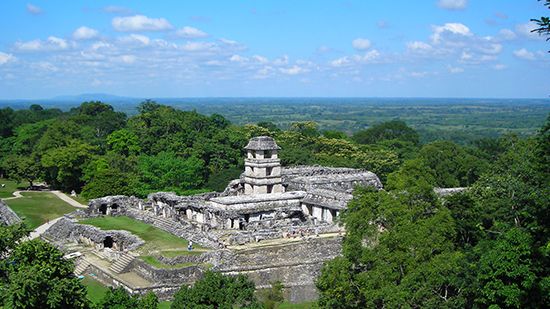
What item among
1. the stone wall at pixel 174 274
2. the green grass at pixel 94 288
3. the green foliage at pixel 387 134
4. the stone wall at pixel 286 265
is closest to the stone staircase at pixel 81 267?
the green grass at pixel 94 288

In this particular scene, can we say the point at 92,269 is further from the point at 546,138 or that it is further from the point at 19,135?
the point at 19,135

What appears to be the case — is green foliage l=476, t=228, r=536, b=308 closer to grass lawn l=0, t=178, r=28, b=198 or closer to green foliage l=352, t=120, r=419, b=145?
grass lawn l=0, t=178, r=28, b=198

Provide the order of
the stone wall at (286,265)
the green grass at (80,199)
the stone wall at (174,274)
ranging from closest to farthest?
the stone wall at (174,274) < the stone wall at (286,265) < the green grass at (80,199)

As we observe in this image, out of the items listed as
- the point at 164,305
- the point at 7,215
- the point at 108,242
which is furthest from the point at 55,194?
the point at 164,305

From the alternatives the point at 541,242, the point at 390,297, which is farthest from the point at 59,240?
the point at 541,242

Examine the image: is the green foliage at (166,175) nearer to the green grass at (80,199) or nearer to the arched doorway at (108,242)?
the green grass at (80,199)

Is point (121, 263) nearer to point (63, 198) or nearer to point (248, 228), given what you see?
point (248, 228)
